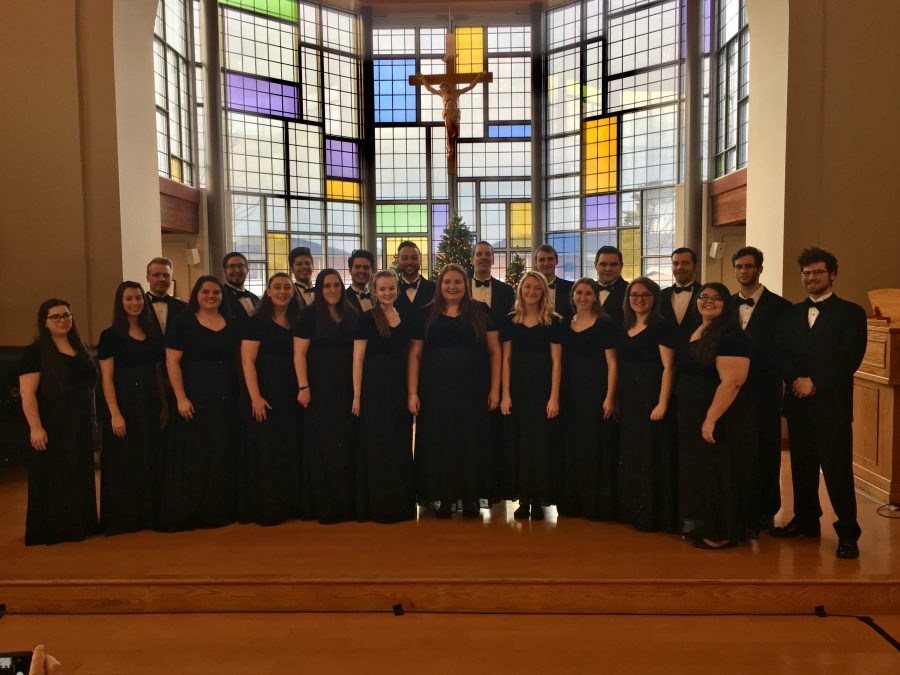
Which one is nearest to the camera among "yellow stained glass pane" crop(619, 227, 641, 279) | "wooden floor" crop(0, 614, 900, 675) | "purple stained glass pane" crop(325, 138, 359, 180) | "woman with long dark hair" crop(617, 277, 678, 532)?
"wooden floor" crop(0, 614, 900, 675)

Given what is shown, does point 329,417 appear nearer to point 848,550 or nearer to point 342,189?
point 848,550

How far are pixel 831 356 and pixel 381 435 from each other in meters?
2.67

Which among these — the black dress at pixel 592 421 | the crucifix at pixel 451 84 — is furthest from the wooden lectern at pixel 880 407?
the crucifix at pixel 451 84

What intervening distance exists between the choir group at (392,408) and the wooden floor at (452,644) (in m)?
0.83

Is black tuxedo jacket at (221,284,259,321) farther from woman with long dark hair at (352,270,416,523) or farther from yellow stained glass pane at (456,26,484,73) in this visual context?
yellow stained glass pane at (456,26,484,73)

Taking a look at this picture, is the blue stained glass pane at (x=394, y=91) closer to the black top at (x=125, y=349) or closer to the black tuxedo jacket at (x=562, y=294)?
the black tuxedo jacket at (x=562, y=294)

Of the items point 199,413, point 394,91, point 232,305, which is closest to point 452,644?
point 199,413

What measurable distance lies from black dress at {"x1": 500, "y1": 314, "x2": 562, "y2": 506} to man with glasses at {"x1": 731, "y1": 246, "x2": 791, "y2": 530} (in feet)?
3.73

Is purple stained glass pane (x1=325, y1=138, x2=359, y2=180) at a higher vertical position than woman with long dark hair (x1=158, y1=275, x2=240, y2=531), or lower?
higher

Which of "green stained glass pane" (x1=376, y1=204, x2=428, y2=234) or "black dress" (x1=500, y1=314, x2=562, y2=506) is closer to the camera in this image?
"black dress" (x1=500, y1=314, x2=562, y2=506)

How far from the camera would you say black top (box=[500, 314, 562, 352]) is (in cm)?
460

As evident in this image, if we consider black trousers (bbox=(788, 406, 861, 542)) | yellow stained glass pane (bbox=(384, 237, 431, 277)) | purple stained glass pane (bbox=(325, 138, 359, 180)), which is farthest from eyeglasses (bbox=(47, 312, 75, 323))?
yellow stained glass pane (bbox=(384, 237, 431, 277))

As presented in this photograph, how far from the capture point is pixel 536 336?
15.1 ft

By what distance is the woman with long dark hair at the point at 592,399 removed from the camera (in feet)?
14.9
